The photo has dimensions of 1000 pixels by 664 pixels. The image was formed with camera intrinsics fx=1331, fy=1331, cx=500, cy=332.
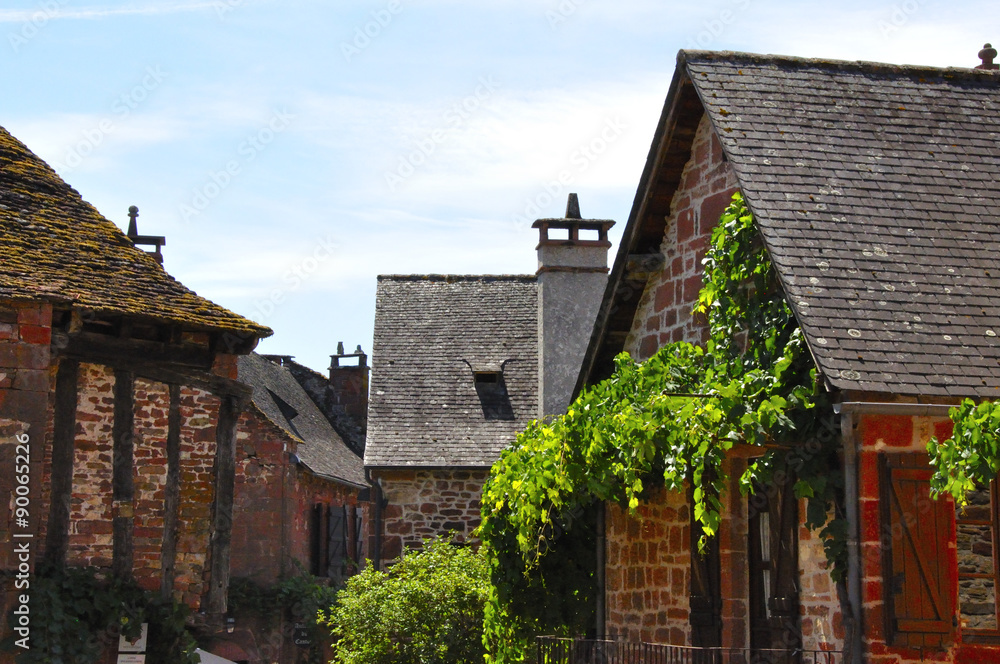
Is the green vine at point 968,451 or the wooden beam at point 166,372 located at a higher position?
the wooden beam at point 166,372

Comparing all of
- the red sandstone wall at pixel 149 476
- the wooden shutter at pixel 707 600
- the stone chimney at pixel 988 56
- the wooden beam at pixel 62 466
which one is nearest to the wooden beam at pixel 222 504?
the wooden beam at pixel 62 466

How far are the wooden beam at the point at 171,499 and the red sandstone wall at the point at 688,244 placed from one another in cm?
444

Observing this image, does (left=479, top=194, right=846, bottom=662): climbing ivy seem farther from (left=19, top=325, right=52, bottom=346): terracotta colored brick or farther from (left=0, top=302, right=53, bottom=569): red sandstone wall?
(left=19, top=325, right=52, bottom=346): terracotta colored brick

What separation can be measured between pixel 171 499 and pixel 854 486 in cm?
691

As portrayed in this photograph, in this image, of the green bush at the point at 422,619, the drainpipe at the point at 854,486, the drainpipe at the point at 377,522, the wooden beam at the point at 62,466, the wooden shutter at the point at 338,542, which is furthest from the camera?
the wooden shutter at the point at 338,542

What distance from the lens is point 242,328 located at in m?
12.1

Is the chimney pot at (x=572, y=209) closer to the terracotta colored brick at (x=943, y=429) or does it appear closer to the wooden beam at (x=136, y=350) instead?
the wooden beam at (x=136, y=350)

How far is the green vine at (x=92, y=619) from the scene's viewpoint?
34.1 feet

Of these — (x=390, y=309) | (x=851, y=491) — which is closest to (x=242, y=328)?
(x=851, y=491)

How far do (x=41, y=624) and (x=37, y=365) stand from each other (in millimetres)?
2028

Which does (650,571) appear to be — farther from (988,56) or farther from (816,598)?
(988,56)

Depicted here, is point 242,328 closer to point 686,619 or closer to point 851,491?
point 686,619

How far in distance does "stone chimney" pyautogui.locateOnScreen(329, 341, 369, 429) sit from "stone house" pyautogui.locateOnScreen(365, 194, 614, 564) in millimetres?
10724

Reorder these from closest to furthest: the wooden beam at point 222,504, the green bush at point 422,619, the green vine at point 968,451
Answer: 1. the green vine at point 968,451
2. the wooden beam at point 222,504
3. the green bush at point 422,619
